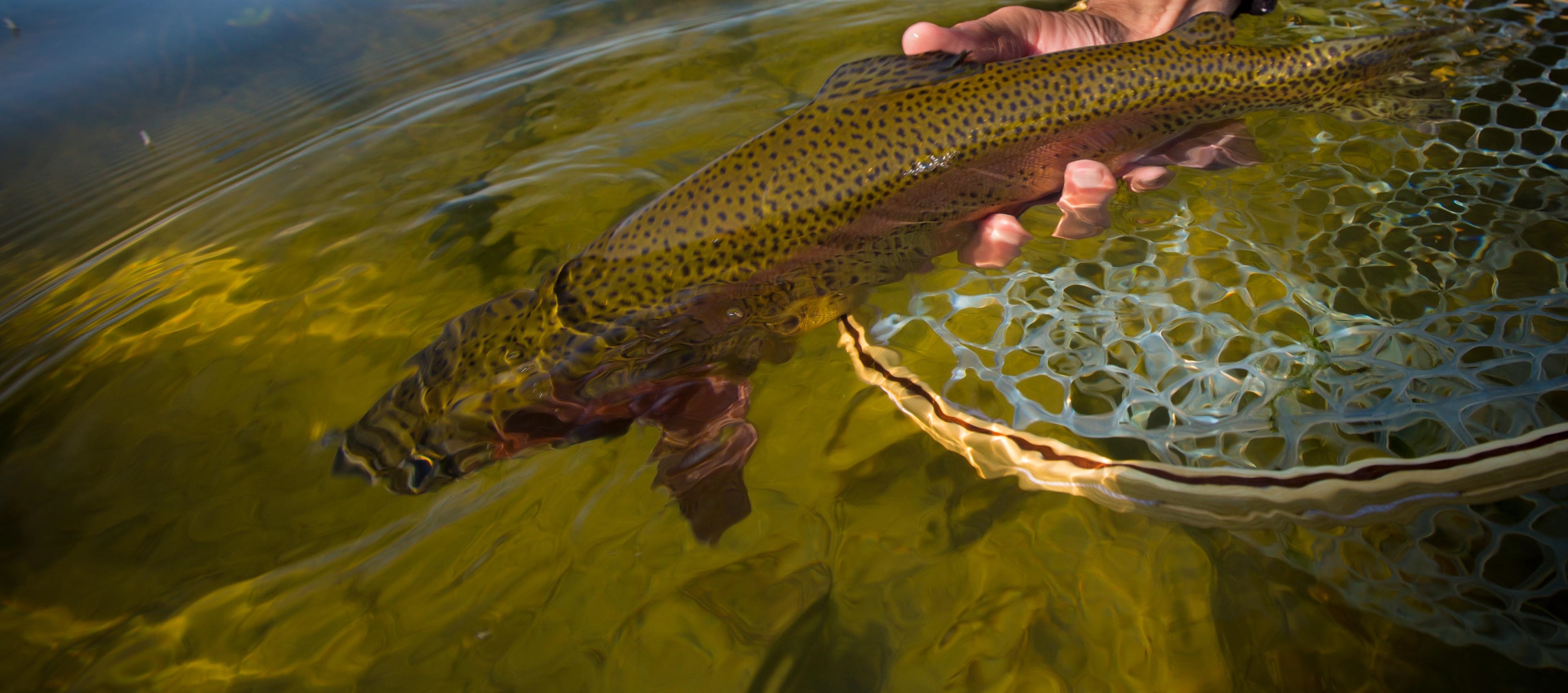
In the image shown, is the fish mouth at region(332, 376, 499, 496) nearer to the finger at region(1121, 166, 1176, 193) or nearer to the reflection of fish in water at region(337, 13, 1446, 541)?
the reflection of fish in water at region(337, 13, 1446, 541)

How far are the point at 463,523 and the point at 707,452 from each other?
0.91 m

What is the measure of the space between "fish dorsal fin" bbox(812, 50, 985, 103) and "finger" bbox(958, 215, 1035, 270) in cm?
64

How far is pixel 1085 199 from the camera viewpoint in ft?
10.1

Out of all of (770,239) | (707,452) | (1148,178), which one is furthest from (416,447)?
(1148,178)

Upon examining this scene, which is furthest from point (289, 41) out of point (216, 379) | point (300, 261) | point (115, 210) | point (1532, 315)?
point (1532, 315)

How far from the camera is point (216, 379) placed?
3166mm

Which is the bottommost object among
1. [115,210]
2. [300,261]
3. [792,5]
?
[300,261]

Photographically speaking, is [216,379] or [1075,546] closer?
[1075,546]

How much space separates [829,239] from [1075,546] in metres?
1.44

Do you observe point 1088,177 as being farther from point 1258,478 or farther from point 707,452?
point 707,452

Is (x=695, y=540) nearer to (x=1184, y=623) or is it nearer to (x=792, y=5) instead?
(x=1184, y=623)

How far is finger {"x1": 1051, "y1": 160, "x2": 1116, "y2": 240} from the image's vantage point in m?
2.94

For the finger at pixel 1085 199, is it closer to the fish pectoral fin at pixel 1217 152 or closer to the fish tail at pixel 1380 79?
the fish pectoral fin at pixel 1217 152

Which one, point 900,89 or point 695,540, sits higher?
point 900,89
